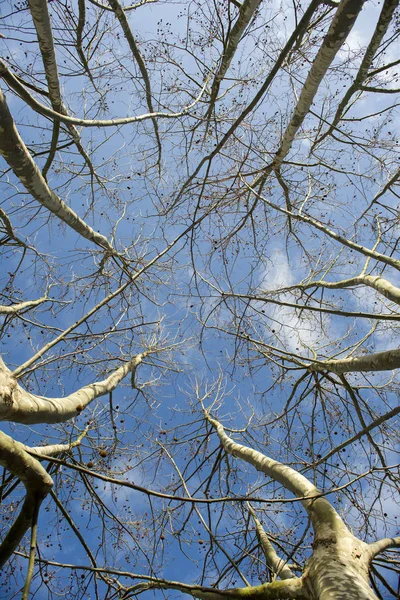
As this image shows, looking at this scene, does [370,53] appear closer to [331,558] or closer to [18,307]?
[331,558]

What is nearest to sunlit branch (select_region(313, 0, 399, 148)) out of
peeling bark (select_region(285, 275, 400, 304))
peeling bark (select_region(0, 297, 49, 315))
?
peeling bark (select_region(285, 275, 400, 304))

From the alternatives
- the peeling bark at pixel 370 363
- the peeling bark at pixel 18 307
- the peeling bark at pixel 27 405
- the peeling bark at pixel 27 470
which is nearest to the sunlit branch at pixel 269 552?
the peeling bark at pixel 370 363

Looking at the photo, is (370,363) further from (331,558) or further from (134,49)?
(134,49)

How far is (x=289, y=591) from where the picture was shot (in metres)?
2.58

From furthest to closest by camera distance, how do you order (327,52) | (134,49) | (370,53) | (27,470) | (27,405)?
(134,49) → (370,53) → (327,52) → (27,405) → (27,470)

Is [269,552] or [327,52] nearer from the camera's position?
[327,52]

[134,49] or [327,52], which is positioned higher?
[134,49]

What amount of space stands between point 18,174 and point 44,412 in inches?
80.7

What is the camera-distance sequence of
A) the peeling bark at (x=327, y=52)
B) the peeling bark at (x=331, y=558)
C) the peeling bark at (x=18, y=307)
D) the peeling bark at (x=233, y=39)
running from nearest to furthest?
the peeling bark at (x=331, y=558), the peeling bark at (x=327, y=52), the peeling bark at (x=233, y=39), the peeling bark at (x=18, y=307)

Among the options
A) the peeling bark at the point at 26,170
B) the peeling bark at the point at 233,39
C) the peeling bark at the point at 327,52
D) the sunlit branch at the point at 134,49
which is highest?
the sunlit branch at the point at 134,49

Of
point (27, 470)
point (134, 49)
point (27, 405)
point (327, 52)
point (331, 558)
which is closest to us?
point (27, 470)

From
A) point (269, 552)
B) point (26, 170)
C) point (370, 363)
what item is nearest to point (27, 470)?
point (26, 170)

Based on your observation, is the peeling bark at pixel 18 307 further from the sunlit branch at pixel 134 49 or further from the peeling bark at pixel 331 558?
the peeling bark at pixel 331 558

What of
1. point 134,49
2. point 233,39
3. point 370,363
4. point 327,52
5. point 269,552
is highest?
point 134,49
